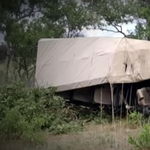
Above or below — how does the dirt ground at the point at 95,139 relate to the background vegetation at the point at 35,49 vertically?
below

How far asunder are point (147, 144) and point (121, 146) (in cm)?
59

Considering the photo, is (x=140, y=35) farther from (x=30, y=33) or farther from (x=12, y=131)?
(x=12, y=131)

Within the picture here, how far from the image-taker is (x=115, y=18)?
19.8 metres

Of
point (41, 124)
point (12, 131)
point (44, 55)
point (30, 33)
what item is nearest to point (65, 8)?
point (30, 33)

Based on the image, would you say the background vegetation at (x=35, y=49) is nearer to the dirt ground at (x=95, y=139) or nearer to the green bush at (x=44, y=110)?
the green bush at (x=44, y=110)

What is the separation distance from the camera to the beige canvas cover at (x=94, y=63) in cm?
1041

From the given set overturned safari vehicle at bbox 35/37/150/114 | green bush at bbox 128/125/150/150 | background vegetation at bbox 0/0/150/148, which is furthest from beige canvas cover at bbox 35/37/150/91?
green bush at bbox 128/125/150/150

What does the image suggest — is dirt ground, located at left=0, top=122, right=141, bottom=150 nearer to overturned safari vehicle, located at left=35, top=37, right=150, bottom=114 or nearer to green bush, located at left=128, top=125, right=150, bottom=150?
green bush, located at left=128, top=125, right=150, bottom=150

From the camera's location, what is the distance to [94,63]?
10.9 metres

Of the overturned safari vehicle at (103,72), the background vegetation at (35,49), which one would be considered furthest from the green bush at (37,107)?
the overturned safari vehicle at (103,72)

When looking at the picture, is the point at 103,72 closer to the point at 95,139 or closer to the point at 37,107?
the point at 37,107

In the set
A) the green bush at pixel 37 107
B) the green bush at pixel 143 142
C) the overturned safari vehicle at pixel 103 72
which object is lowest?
the green bush at pixel 143 142

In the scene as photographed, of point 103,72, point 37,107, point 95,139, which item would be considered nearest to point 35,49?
point 103,72

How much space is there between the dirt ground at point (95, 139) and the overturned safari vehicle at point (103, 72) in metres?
1.11
